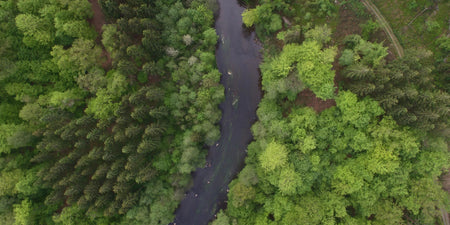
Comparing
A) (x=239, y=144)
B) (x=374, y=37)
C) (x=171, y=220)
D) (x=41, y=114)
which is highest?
(x=374, y=37)

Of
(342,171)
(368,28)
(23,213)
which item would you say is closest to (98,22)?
(23,213)

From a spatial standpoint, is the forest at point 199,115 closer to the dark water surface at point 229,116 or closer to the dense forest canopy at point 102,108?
the dense forest canopy at point 102,108

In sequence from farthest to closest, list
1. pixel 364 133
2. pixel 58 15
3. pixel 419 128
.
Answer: pixel 58 15 < pixel 364 133 < pixel 419 128

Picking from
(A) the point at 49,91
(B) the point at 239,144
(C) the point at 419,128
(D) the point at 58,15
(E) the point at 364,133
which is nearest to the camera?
(C) the point at 419,128

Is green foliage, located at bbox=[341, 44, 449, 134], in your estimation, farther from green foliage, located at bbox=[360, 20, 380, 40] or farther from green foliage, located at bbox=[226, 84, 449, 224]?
green foliage, located at bbox=[360, 20, 380, 40]

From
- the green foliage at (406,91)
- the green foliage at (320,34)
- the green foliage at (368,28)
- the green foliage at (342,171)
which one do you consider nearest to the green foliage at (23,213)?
the green foliage at (342,171)

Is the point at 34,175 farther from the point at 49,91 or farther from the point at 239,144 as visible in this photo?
the point at 239,144

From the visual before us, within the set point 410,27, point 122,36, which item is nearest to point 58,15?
point 122,36

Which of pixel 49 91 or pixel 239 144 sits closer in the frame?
pixel 49 91

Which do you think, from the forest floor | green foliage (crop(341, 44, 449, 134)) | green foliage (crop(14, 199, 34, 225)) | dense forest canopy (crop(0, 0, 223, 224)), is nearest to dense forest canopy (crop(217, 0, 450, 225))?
green foliage (crop(341, 44, 449, 134))
